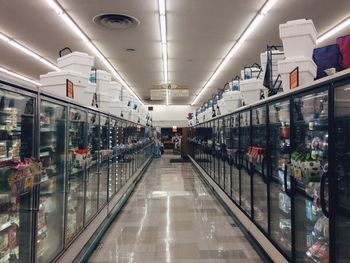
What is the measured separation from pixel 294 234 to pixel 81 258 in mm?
2105

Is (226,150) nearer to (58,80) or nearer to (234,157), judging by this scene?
(234,157)

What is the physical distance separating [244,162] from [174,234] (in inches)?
58.6

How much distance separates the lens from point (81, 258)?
10.7 feet

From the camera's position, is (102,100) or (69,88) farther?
(102,100)

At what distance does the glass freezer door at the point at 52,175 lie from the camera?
116 inches

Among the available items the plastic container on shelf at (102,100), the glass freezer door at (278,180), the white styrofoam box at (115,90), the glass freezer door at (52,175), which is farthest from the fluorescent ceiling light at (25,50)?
the glass freezer door at (278,180)

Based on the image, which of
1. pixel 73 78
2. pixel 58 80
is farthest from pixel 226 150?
pixel 58 80

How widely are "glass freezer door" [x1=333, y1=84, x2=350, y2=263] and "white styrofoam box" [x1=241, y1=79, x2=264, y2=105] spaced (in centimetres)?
256

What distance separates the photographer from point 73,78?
377cm

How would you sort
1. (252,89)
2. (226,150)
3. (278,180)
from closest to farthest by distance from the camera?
(278,180) < (252,89) < (226,150)

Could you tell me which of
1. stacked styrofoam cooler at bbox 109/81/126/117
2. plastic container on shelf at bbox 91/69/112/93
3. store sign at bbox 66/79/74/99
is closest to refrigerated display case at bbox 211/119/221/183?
stacked styrofoam cooler at bbox 109/81/126/117

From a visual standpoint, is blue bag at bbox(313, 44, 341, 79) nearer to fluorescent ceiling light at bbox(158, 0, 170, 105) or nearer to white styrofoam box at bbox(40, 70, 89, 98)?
white styrofoam box at bbox(40, 70, 89, 98)

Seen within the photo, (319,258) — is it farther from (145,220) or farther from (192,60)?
(192,60)

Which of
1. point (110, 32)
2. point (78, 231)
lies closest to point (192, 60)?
point (110, 32)
